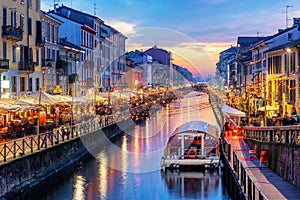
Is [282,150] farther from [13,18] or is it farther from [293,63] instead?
[13,18]

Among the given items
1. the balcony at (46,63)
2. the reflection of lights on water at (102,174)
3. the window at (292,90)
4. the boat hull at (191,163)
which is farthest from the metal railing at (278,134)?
the balcony at (46,63)

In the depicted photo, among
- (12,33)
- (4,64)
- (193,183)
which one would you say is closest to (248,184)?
(193,183)

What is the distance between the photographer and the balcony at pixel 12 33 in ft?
125

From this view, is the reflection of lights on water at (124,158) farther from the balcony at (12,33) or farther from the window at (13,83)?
the balcony at (12,33)

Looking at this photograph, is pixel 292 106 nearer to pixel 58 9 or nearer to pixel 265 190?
pixel 265 190

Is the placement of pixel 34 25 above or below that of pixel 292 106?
above

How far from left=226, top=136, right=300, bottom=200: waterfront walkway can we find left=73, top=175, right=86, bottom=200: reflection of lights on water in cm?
789

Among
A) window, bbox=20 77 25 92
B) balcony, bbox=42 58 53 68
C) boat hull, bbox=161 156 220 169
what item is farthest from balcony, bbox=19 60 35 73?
boat hull, bbox=161 156 220 169

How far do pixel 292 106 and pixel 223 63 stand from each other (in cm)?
12383

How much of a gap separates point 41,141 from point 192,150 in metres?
10.1

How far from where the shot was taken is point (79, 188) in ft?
90.5

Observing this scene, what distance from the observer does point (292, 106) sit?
4444 centimetres

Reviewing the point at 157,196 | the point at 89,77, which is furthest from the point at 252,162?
the point at 89,77

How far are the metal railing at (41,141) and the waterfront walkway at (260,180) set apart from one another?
1079 centimetres
